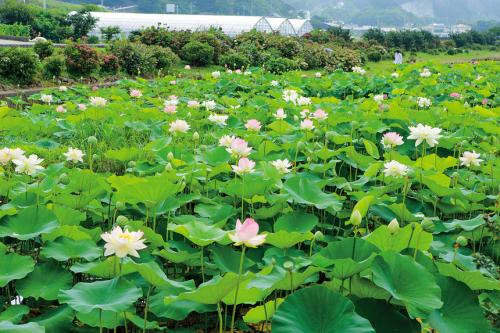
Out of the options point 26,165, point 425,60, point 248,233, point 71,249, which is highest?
point 248,233

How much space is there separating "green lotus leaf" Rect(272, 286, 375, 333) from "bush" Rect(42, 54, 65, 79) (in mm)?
9516

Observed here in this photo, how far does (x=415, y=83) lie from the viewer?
7586 millimetres

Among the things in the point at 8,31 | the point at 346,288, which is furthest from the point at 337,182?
the point at 8,31

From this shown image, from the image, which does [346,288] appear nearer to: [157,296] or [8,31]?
[157,296]

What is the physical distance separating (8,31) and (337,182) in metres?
20.0

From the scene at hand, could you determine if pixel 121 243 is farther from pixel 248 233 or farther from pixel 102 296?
pixel 248 233

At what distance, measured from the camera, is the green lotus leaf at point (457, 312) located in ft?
4.67

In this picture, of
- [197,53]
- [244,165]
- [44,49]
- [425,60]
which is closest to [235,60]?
[197,53]

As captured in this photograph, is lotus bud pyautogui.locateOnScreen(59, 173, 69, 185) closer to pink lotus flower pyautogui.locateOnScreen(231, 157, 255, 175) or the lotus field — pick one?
the lotus field

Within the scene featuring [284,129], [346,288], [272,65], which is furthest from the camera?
[272,65]

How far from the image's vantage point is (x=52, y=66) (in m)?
9.86

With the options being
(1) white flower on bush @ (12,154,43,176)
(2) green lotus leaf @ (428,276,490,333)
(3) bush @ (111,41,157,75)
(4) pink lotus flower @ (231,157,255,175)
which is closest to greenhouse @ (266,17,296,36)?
(3) bush @ (111,41,157,75)

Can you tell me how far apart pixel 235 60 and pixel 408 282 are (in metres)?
13.0

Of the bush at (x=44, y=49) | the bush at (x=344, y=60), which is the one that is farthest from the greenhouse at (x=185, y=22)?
the bush at (x=44, y=49)
